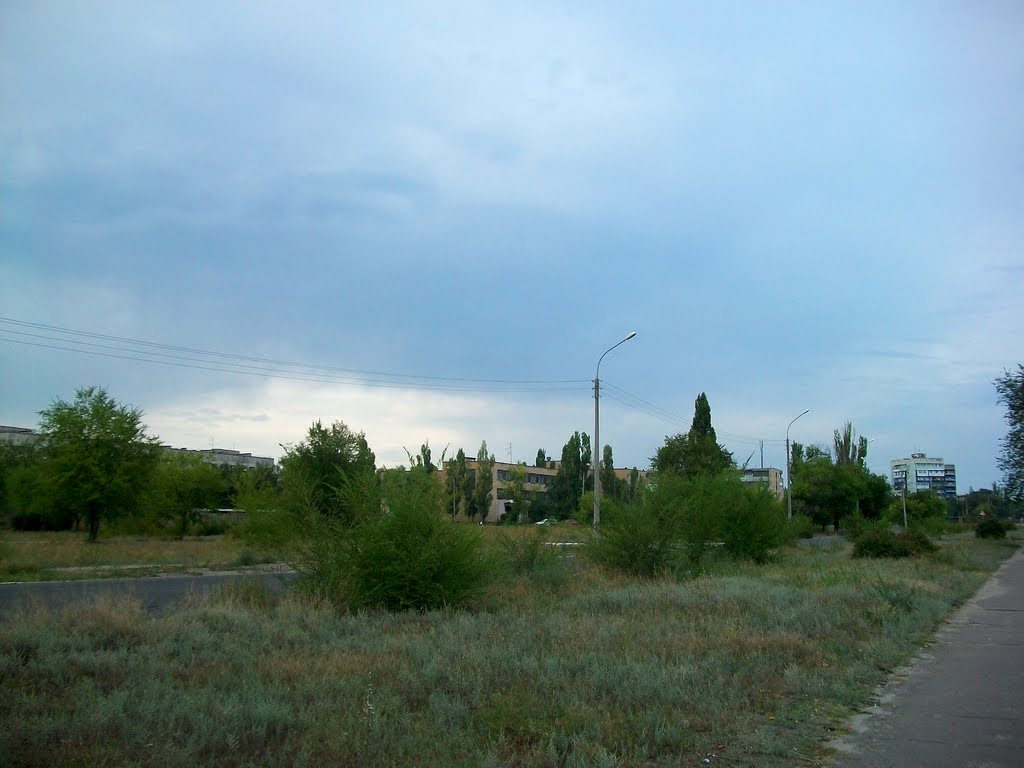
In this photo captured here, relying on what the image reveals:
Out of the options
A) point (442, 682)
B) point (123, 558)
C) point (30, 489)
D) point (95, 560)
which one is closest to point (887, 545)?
point (442, 682)

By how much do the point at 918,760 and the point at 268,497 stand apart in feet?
85.5

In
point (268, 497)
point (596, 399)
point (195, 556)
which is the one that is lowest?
point (195, 556)

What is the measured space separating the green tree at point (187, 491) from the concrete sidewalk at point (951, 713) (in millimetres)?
52159

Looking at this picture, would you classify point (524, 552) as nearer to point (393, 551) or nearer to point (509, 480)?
point (393, 551)

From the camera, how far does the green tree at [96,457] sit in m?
40.6

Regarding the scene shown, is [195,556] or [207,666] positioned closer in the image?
[207,666]

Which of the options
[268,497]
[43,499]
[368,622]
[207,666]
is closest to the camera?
[207,666]

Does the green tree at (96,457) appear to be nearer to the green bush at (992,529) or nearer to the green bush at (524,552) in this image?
the green bush at (524,552)

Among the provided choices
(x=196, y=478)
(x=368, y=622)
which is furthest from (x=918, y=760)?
(x=196, y=478)

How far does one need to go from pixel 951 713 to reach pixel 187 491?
5764 centimetres

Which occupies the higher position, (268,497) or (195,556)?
(268,497)

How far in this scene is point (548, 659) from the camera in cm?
1018

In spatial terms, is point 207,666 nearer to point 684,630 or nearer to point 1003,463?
point 684,630

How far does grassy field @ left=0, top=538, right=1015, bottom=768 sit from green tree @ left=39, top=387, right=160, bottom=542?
29190mm
